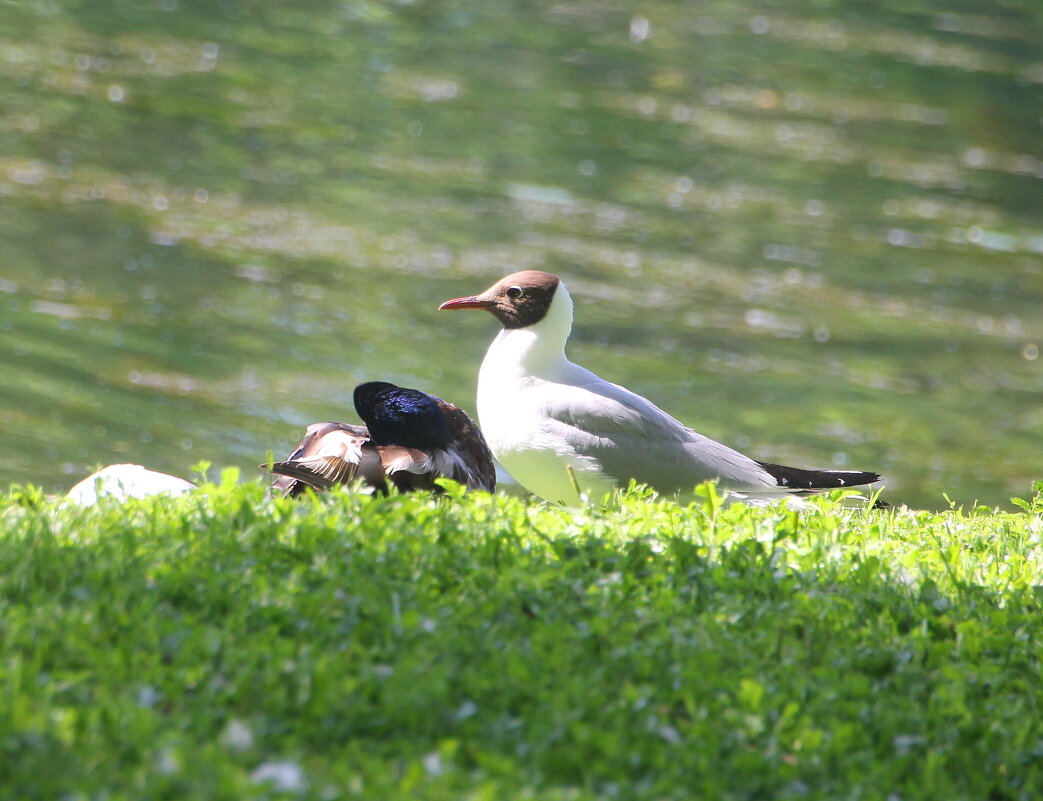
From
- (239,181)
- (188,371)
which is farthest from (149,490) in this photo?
(239,181)

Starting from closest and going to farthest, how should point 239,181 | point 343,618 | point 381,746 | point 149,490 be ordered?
point 381,746
point 343,618
point 149,490
point 239,181

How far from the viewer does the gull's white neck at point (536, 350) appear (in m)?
7.09

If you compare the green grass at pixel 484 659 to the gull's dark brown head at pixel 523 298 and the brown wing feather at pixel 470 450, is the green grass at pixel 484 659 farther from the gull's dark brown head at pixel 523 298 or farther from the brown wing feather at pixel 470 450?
the gull's dark brown head at pixel 523 298

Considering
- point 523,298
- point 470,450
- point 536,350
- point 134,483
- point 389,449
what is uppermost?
point 523,298

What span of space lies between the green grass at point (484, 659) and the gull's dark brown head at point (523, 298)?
2.12 meters

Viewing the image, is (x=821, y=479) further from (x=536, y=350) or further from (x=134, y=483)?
(x=134, y=483)

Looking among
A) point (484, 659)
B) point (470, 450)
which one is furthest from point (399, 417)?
point (484, 659)

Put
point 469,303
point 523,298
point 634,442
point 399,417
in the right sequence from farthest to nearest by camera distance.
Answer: point 469,303 → point 523,298 → point 634,442 → point 399,417

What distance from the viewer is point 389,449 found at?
251 inches

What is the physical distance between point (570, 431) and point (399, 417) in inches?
32.8

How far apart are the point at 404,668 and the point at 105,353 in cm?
985

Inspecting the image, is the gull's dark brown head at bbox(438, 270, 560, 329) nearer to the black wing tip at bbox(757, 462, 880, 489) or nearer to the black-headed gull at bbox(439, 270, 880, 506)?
the black-headed gull at bbox(439, 270, 880, 506)

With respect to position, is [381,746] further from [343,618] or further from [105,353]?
[105,353]

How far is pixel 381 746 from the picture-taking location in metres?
3.55
